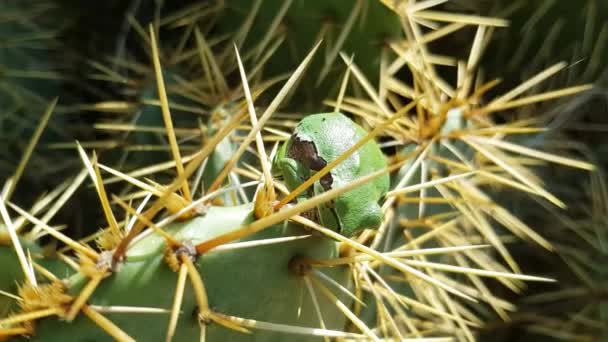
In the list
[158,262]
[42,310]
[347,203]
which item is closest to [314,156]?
[347,203]

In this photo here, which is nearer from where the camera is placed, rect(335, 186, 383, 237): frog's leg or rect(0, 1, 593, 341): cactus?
rect(0, 1, 593, 341): cactus

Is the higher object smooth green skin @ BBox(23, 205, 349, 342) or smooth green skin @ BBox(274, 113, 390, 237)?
smooth green skin @ BBox(274, 113, 390, 237)

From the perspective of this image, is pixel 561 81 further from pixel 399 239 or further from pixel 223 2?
pixel 223 2

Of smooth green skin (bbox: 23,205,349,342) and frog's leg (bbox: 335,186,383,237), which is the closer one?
smooth green skin (bbox: 23,205,349,342)

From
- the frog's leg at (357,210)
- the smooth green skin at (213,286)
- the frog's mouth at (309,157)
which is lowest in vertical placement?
the smooth green skin at (213,286)

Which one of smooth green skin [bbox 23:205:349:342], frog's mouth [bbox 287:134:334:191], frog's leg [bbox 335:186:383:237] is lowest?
smooth green skin [bbox 23:205:349:342]

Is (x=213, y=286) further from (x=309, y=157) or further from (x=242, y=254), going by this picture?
(x=309, y=157)
